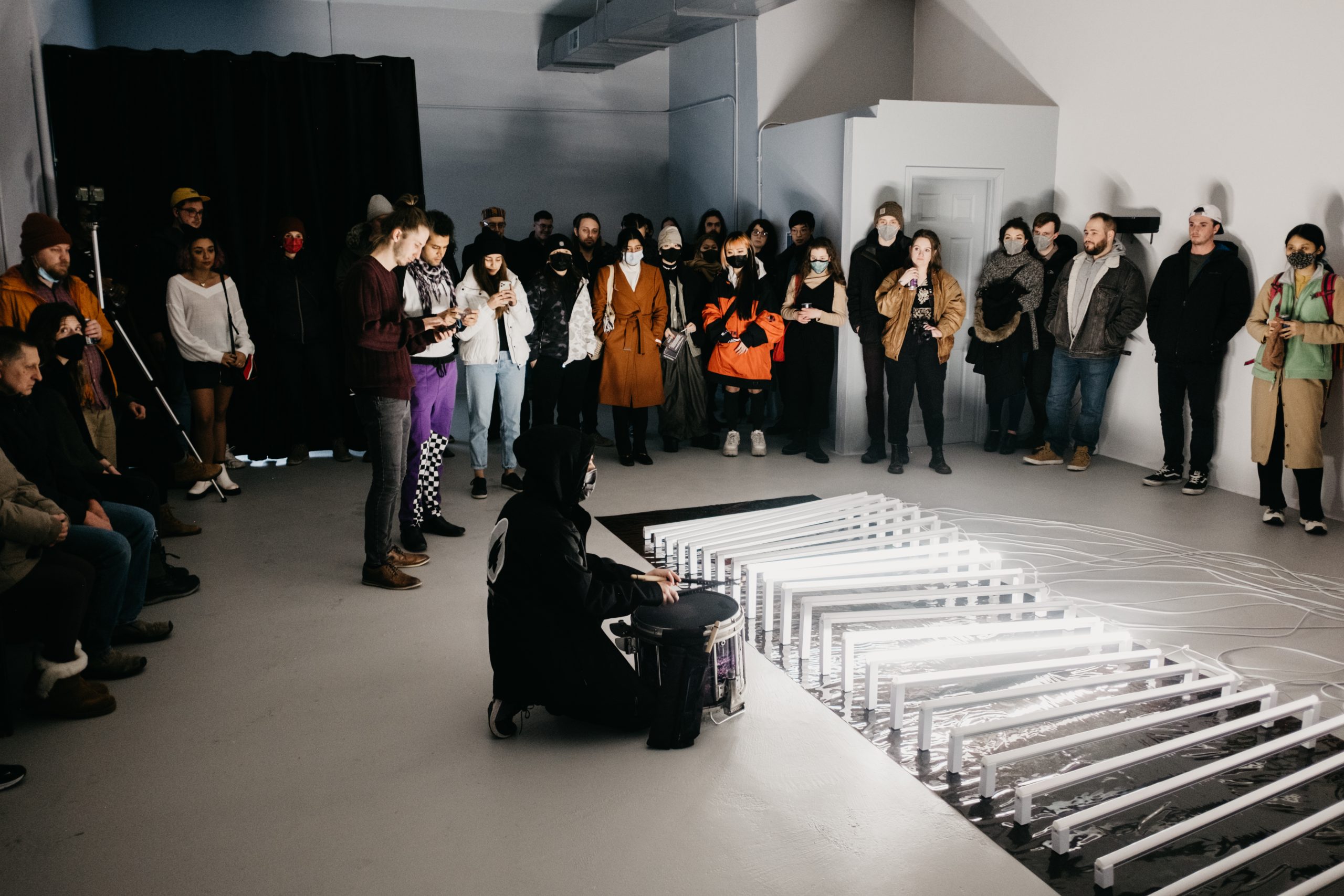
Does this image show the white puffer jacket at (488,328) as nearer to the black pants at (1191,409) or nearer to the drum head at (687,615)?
the drum head at (687,615)

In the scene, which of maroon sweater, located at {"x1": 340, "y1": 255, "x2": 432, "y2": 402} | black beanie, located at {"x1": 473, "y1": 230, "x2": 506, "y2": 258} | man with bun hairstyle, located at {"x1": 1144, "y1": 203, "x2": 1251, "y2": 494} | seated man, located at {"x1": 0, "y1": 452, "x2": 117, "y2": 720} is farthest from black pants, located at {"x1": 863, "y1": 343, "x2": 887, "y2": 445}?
seated man, located at {"x1": 0, "y1": 452, "x2": 117, "y2": 720}

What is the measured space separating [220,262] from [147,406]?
95cm

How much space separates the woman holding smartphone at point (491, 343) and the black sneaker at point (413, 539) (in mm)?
786

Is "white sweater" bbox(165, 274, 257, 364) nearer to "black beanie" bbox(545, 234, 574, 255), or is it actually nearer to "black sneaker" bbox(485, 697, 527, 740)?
"black beanie" bbox(545, 234, 574, 255)

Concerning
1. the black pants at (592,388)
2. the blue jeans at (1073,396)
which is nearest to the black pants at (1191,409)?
the blue jeans at (1073,396)

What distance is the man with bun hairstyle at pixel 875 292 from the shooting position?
604 centimetres

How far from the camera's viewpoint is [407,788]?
262 cm

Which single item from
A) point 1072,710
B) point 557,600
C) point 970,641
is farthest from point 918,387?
point 557,600

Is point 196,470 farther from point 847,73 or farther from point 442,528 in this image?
point 847,73

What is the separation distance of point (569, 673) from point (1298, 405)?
3.79 meters

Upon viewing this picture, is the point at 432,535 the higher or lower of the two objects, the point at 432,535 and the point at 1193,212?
the lower

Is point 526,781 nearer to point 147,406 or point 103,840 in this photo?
point 103,840

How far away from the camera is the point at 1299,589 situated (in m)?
4.03

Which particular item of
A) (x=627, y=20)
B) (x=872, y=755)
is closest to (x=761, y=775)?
(x=872, y=755)
